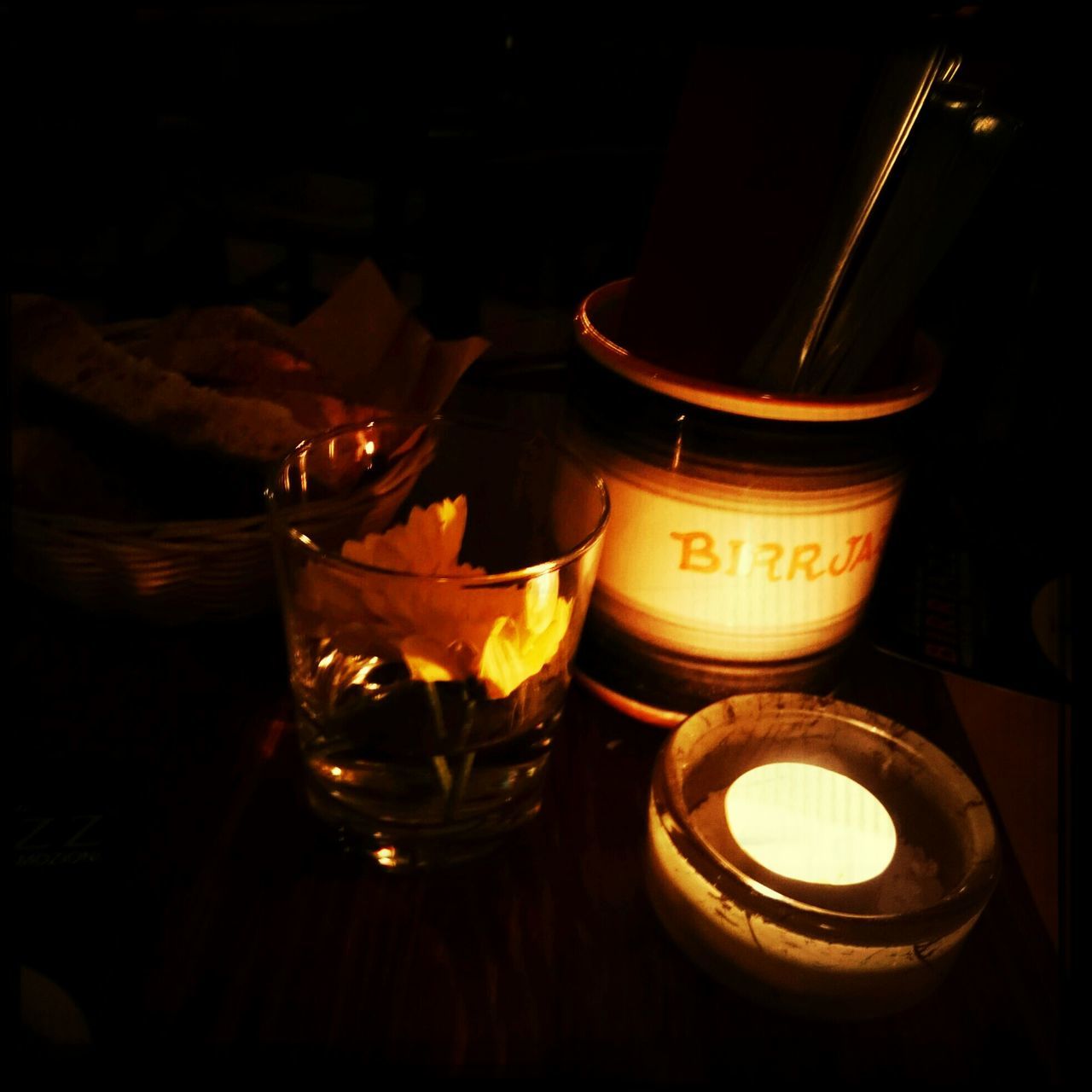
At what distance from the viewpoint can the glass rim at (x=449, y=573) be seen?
31cm

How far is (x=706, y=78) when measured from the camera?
382 mm

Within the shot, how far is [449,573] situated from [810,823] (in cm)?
17

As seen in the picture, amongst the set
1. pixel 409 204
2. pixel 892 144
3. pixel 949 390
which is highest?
pixel 892 144

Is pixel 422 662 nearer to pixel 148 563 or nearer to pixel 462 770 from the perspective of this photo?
pixel 462 770

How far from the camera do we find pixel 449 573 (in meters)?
0.35

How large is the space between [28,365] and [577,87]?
39.9 inches

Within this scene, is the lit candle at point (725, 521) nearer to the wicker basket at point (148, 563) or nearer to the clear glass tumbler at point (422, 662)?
the clear glass tumbler at point (422, 662)

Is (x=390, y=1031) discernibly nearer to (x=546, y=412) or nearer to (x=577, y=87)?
(x=546, y=412)

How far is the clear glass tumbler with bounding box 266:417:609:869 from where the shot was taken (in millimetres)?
→ 327

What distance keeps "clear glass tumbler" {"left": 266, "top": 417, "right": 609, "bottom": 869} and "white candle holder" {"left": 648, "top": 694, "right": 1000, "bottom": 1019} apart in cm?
6

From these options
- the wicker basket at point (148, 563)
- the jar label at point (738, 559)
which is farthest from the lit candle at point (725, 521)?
the wicker basket at point (148, 563)

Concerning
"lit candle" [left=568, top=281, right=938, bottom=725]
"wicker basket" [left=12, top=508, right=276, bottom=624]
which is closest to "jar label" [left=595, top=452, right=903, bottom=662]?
"lit candle" [left=568, top=281, right=938, bottom=725]

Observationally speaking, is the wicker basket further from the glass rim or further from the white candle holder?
the white candle holder

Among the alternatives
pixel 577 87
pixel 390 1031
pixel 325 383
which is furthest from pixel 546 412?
pixel 577 87
